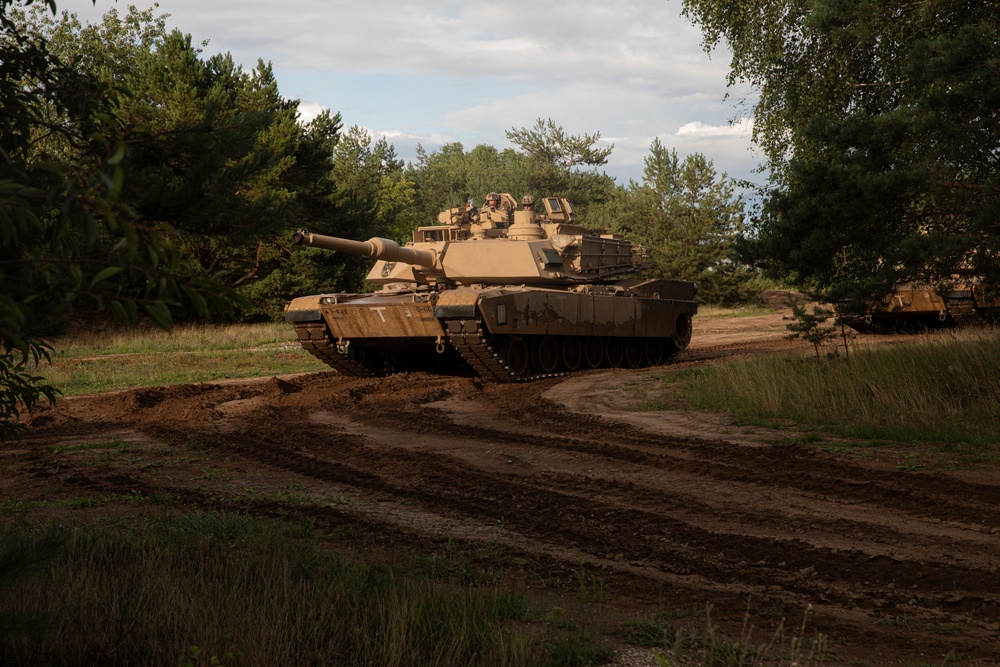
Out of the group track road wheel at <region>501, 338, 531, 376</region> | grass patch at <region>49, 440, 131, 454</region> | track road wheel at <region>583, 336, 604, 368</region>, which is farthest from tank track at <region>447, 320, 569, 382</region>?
grass patch at <region>49, 440, 131, 454</region>

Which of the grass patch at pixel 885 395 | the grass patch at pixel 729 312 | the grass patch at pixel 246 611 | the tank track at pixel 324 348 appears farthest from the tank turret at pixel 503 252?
the grass patch at pixel 729 312

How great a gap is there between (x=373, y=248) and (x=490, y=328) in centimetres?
219

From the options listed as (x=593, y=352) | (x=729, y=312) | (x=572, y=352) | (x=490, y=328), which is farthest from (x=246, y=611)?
(x=729, y=312)

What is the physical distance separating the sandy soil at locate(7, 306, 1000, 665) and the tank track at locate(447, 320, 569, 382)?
950 millimetres

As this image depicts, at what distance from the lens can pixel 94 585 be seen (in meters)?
4.74

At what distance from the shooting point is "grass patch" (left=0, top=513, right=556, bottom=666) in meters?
3.99

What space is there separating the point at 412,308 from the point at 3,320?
40.3ft

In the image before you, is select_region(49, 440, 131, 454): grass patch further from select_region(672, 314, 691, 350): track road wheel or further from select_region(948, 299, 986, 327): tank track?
select_region(948, 299, 986, 327): tank track

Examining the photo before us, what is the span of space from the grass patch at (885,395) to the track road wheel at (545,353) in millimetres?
3670

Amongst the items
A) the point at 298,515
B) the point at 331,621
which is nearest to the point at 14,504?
the point at 298,515

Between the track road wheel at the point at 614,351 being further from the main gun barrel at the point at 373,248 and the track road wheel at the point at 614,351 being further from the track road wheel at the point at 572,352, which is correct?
the main gun barrel at the point at 373,248

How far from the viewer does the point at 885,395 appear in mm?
10828

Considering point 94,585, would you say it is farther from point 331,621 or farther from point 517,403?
point 517,403

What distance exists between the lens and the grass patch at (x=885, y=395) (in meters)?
9.78
